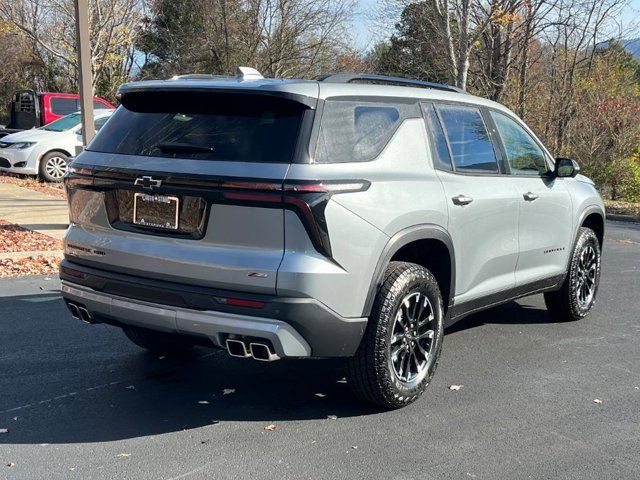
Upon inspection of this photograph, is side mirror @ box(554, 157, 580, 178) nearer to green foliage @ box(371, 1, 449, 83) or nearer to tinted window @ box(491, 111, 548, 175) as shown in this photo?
tinted window @ box(491, 111, 548, 175)

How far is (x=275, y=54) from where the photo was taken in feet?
97.2

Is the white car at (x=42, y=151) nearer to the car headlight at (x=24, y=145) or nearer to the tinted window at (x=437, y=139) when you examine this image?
the car headlight at (x=24, y=145)

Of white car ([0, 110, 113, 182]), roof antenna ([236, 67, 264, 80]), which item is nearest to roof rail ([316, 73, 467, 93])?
roof antenna ([236, 67, 264, 80])

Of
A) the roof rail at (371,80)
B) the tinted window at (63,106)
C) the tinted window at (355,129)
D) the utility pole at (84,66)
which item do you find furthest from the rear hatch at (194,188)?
the tinted window at (63,106)

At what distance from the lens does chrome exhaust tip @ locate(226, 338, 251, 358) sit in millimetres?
3664

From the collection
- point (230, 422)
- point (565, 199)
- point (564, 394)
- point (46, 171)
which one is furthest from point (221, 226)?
point (46, 171)

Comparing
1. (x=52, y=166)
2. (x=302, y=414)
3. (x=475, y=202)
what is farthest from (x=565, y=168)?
(x=52, y=166)

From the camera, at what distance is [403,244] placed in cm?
411

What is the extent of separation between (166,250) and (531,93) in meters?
19.1

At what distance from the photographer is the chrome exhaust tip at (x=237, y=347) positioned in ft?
12.0

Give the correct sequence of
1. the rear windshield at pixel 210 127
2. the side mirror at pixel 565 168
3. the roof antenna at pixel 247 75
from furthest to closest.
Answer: the side mirror at pixel 565 168 → the roof antenna at pixel 247 75 → the rear windshield at pixel 210 127

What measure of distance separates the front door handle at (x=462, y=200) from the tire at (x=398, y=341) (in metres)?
0.51

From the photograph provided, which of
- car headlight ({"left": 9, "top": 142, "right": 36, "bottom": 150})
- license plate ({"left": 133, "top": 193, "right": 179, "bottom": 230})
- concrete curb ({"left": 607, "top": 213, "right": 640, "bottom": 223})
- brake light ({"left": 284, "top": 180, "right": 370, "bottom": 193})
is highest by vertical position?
brake light ({"left": 284, "top": 180, "right": 370, "bottom": 193})

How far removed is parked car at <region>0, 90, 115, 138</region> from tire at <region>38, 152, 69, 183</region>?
9.45ft
